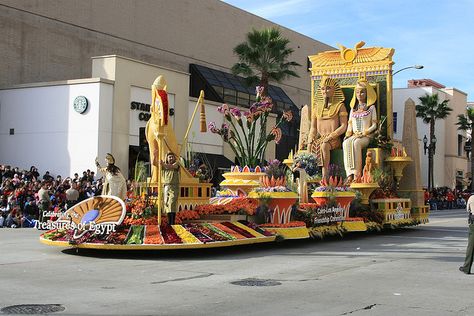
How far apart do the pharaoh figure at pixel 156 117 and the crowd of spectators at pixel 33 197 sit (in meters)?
8.18

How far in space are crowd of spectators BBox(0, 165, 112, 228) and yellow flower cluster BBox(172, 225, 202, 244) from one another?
31.5 ft

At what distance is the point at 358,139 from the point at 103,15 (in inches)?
1027

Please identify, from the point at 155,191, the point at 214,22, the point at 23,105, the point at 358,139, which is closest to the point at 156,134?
the point at 155,191

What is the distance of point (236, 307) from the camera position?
771cm

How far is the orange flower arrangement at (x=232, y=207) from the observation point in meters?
14.8

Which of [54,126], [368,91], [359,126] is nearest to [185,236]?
[359,126]

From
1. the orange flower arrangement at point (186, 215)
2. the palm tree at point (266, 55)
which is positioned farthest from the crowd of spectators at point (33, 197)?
the palm tree at point (266, 55)

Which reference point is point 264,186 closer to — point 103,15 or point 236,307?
point 236,307

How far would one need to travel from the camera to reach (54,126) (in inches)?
1217

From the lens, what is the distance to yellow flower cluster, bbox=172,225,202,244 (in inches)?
509

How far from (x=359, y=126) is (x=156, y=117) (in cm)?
893

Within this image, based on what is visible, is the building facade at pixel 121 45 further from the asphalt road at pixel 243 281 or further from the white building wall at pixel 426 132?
the white building wall at pixel 426 132

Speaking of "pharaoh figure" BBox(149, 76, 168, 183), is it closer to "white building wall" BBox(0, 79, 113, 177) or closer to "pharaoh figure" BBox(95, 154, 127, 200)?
"pharaoh figure" BBox(95, 154, 127, 200)

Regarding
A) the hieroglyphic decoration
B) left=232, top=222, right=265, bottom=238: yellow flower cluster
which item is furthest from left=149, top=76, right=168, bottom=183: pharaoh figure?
the hieroglyphic decoration
